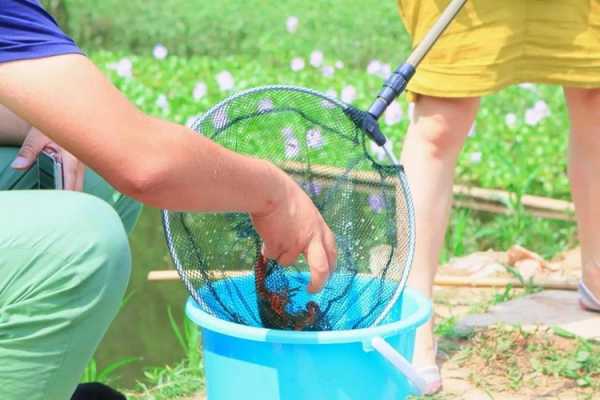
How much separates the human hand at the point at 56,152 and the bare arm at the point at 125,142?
0.61 meters

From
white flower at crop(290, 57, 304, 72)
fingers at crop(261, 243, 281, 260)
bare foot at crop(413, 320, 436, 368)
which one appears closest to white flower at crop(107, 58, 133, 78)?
white flower at crop(290, 57, 304, 72)

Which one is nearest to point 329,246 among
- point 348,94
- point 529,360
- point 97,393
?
point 97,393

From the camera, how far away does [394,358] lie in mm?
1969

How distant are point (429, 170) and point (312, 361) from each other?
0.93m

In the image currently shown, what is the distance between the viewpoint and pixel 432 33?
255 cm

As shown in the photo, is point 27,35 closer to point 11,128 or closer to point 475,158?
point 11,128

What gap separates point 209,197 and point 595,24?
1.49 m

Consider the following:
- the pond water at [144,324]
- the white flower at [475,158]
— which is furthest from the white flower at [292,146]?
the white flower at [475,158]

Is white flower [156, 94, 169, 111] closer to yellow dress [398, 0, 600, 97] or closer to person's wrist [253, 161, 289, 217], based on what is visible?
yellow dress [398, 0, 600, 97]

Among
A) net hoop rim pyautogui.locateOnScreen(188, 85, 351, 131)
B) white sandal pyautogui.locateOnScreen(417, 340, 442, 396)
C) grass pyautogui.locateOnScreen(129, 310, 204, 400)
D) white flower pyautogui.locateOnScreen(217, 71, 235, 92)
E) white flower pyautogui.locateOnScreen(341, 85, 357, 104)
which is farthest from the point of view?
white flower pyautogui.locateOnScreen(217, 71, 235, 92)

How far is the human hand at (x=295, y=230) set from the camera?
1.89 m

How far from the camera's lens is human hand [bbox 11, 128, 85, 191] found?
237cm

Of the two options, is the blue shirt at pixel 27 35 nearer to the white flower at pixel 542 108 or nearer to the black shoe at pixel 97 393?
the black shoe at pixel 97 393

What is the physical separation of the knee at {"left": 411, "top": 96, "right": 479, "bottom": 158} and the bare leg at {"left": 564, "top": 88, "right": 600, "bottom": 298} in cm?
36
